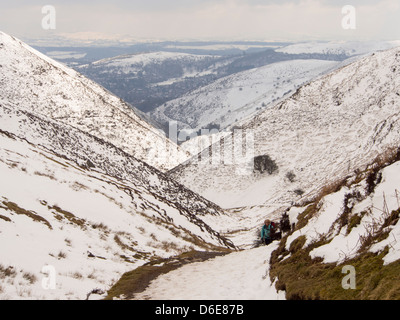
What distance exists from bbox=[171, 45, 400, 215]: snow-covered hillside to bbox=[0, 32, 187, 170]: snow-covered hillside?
21276mm

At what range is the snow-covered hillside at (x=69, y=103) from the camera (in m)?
85.4

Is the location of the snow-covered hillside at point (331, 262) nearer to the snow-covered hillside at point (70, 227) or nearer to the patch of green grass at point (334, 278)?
the patch of green grass at point (334, 278)

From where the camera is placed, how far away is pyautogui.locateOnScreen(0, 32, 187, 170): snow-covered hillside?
8538 centimetres

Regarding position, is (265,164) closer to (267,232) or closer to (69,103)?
(267,232)

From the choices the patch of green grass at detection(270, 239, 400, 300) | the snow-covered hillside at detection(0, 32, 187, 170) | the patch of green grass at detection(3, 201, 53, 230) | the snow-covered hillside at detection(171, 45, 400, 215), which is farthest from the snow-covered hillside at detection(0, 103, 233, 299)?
the snow-covered hillside at detection(0, 32, 187, 170)

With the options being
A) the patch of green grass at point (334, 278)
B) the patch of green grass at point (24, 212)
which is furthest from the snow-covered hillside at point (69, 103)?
the patch of green grass at point (334, 278)

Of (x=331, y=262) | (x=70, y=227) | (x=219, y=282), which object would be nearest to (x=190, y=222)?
(x=70, y=227)

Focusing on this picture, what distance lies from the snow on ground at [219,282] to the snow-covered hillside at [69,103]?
73.2 metres

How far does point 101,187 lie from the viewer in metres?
24.1
